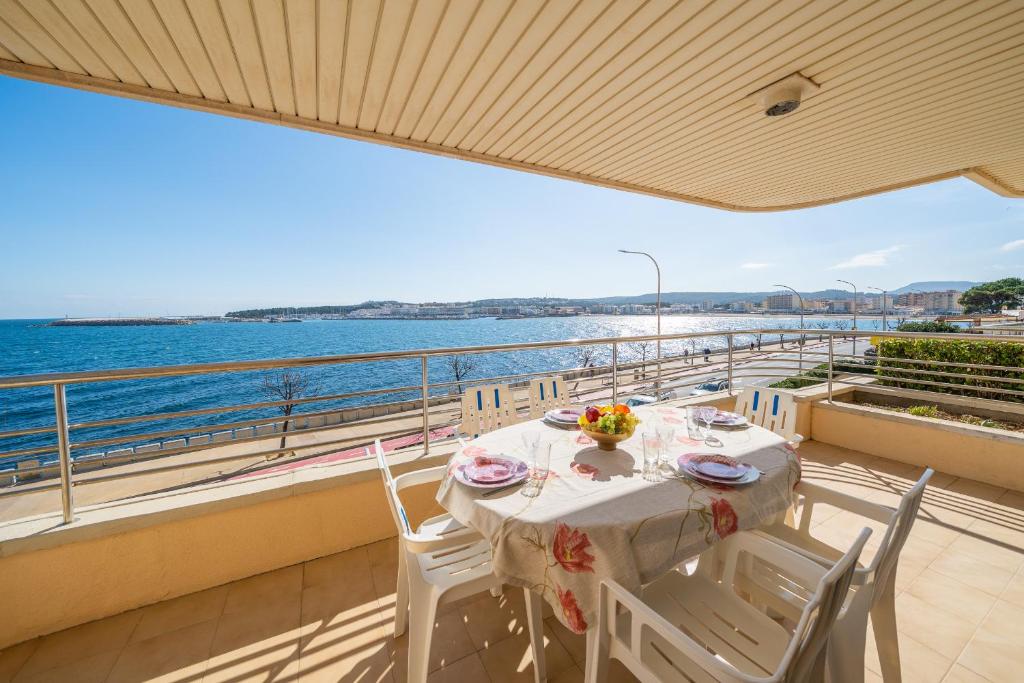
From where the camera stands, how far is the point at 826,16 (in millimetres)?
1499

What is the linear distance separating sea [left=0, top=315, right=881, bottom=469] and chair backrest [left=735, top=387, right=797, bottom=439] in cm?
366

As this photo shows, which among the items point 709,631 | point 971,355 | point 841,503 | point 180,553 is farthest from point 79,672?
point 971,355

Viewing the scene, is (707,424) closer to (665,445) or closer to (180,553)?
(665,445)

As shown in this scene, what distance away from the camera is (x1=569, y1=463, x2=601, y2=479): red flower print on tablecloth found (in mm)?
1415

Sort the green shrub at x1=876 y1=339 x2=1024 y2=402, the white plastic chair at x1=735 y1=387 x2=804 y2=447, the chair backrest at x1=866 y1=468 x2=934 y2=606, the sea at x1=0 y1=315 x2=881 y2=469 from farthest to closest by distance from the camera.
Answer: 1. the sea at x1=0 y1=315 x2=881 y2=469
2. the green shrub at x1=876 y1=339 x2=1024 y2=402
3. the white plastic chair at x1=735 y1=387 x2=804 y2=447
4. the chair backrest at x1=866 y1=468 x2=934 y2=606

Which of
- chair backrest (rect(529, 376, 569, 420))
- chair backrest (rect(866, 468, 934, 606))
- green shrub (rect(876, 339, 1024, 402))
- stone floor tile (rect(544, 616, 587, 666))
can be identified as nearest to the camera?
chair backrest (rect(866, 468, 934, 606))

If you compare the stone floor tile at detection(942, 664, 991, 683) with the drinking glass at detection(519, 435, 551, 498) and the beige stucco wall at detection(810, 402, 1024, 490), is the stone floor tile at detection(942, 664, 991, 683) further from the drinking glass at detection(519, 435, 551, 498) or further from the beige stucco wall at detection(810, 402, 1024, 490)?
the beige stucco wall at detection(810, 402, 1024, 490)

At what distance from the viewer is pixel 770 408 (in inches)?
93.7

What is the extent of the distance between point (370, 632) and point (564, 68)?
2.65 m

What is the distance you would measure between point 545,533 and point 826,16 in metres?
2.15

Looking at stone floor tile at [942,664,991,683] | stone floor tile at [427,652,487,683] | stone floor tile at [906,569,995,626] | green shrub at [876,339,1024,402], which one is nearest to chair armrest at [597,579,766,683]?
stone floor tile at [427,652,487,683]

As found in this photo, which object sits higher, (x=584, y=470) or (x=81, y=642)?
(x=584, y=470)

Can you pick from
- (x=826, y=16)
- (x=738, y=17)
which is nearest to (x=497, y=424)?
(x=738, y=17)

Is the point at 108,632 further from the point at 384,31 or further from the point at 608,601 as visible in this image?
the point at 384,31
